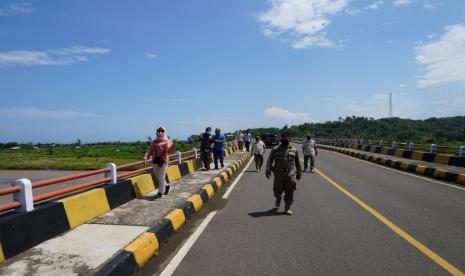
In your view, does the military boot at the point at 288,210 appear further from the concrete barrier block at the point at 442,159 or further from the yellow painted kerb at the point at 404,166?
the concrete barrier block at the point at 442,159

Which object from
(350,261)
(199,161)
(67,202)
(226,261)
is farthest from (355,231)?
(199,161)

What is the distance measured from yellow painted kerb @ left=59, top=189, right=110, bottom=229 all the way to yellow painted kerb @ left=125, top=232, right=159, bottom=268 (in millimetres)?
1652

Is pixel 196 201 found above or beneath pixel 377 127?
beneath

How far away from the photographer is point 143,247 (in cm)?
Answer: 506

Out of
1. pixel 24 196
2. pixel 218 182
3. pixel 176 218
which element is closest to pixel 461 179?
pixel 218 182

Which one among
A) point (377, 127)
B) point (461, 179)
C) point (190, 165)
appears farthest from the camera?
point (377, 127)

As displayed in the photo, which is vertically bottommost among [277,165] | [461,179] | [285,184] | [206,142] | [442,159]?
[461,179]

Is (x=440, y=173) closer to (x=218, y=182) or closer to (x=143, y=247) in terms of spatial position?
(x=218, y=182)

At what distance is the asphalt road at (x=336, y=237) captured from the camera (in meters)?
4.58

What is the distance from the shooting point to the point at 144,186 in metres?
9.82

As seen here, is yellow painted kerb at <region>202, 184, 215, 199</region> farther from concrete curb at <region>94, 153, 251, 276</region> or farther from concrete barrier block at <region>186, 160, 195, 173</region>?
concrete barrier block at <region>186, 160, 195, 173</region>

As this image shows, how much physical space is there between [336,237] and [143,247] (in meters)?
3.04

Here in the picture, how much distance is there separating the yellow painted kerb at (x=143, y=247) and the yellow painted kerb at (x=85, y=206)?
1.65 m

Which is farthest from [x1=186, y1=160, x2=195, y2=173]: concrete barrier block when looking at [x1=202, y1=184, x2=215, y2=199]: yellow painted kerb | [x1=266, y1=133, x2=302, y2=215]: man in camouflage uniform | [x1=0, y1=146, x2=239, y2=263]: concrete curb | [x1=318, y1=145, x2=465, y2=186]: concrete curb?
[x1=318, y1=145, x2=465, y2=186]: concrete curb
